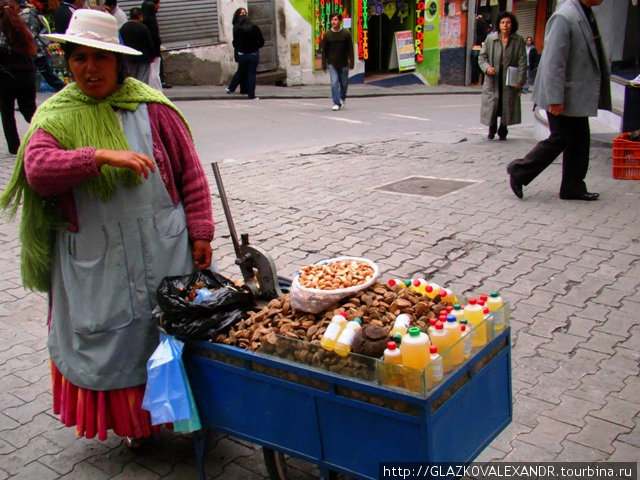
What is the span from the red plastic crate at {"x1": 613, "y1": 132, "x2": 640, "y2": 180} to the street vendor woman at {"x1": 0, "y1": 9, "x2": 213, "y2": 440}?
5572 millimetres

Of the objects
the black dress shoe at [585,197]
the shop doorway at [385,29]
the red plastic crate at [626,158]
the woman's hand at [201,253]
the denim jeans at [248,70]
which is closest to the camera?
the woman's hand at [201,253]

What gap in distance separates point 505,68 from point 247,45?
23.8 feet

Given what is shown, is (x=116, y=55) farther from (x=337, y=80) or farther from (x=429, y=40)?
(x=429, y=40)

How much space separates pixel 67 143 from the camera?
276 centimetres

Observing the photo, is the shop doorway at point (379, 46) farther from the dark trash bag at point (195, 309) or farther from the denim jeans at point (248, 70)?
the dark trash bag at point (195, 309)

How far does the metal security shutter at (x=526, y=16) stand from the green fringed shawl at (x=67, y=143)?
2371 cm

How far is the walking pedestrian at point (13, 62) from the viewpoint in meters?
8.37

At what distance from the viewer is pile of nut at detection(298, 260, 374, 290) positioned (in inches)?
110

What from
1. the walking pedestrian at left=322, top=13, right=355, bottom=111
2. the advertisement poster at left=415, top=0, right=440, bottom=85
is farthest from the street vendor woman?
the advertisement poster at left=415, top=0, right=440, bottom=85

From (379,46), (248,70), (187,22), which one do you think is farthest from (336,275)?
(379,46)

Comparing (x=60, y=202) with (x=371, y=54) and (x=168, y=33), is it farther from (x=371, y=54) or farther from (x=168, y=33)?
(x=371, y=54)

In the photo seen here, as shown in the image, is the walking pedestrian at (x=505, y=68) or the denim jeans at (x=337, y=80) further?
the denim jeans at (x=337, y=80)

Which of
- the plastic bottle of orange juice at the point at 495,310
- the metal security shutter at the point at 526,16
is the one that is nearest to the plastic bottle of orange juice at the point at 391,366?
the plastic bottle of orange juice at the point at 495,310

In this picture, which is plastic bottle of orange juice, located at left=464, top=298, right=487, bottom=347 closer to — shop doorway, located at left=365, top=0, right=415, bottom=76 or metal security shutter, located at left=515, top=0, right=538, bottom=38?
shop doorway, located at left=365, top=0, right=415, bottom=76
